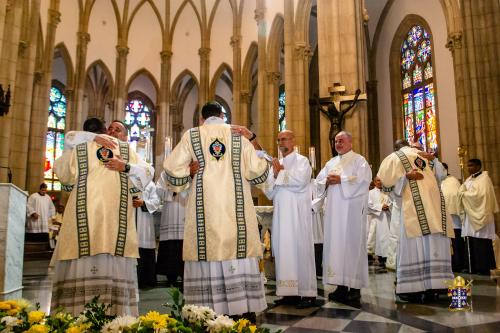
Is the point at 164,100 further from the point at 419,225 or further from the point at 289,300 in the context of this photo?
the point at 419,225

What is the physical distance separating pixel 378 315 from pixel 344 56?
632 centimetres

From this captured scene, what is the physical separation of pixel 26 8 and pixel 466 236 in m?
12.2

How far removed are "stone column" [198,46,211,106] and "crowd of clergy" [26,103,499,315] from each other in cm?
1364

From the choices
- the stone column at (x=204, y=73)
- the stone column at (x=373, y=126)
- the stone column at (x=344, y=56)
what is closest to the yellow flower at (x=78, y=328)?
the stone column at (x=344, y=56)

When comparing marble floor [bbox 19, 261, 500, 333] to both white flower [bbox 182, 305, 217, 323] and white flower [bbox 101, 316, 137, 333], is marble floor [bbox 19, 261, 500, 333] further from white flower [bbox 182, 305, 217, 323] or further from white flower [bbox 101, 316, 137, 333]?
white flower [bbox 101, 316, 137, 333]

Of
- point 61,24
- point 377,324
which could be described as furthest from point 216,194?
point 61,24

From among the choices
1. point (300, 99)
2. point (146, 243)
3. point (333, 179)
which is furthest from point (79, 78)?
point (333, 179)

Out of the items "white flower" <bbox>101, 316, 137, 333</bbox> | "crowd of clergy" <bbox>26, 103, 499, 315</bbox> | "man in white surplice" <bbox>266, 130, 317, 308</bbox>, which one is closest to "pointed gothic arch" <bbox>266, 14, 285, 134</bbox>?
"crowd of clergy" <bbox>26, 103, 499, 315</bbox>

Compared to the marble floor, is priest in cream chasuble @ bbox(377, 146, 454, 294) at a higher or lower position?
higher

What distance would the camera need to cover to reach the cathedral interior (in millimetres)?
7007

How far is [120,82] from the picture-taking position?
19.8m

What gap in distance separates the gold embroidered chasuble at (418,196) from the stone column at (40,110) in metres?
12.4

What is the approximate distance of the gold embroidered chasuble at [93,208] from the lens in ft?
11.0

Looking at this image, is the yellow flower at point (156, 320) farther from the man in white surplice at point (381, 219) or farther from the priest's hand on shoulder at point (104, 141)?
the man in white surplice at point (381, 219)
